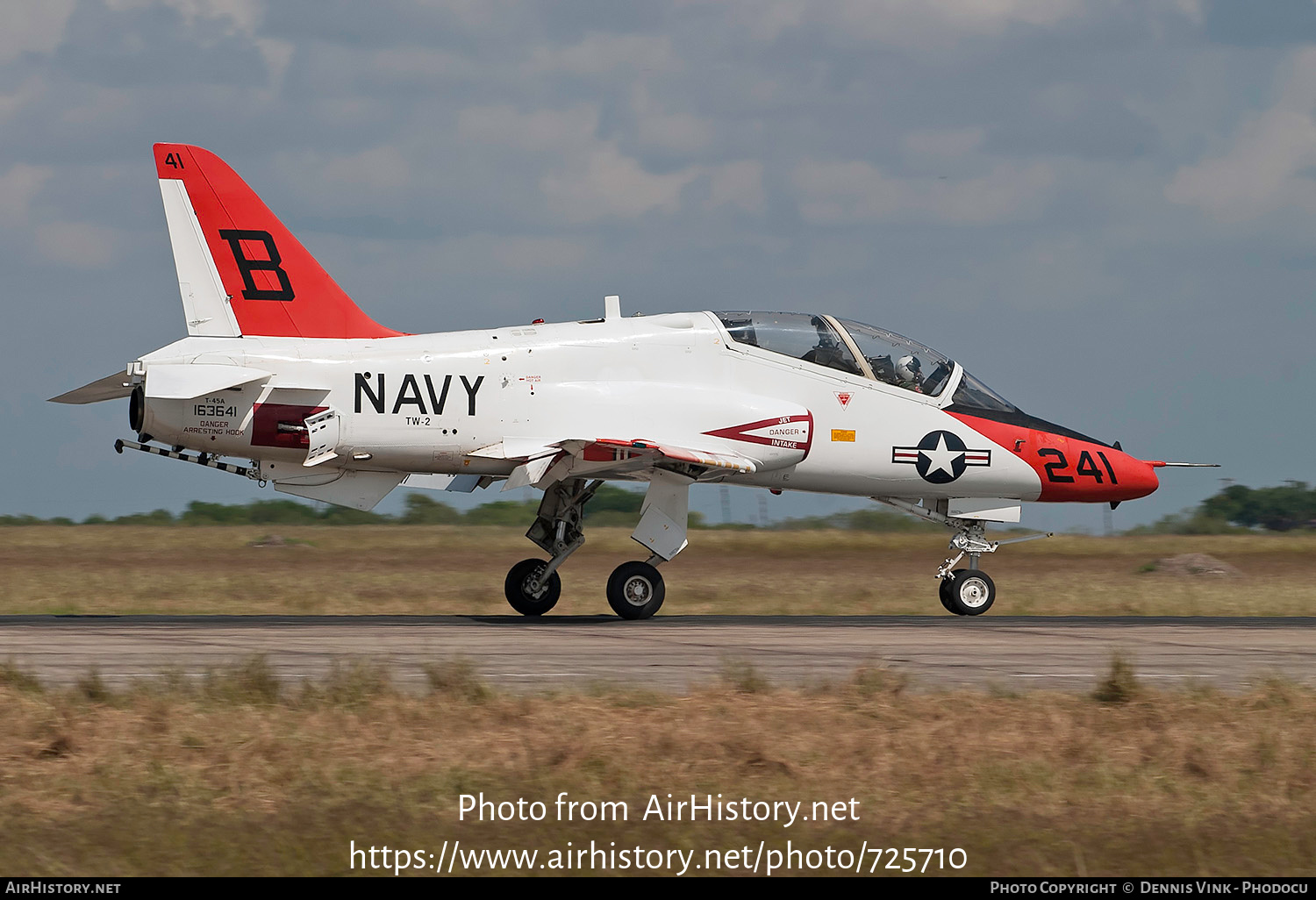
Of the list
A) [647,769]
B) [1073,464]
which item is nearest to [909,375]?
[1073,464]

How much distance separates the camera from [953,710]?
9930 millimetres

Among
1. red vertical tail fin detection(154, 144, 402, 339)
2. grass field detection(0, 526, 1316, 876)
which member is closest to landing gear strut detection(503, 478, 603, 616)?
red vertical tail fin detection(154, 144, 402, 339)

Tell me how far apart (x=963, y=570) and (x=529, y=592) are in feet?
18.9

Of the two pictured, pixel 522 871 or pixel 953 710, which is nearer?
pixel 522 871

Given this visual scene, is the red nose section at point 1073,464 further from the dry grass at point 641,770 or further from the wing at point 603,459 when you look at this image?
the dry grass at point 641,770

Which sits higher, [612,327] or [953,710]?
[612,327]

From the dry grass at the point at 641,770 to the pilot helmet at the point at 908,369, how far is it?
909cm

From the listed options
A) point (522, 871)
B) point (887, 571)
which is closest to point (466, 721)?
point (522, 871)

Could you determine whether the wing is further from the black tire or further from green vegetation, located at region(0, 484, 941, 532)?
green vegetation, located at region(0, 484, 941, 532)

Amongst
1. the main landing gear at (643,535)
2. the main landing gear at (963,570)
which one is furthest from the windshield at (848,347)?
the main landing gear at (643,535)

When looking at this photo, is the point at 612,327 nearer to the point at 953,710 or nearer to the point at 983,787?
the point at 953,710

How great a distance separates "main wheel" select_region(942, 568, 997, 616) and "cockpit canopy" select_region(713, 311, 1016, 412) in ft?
7.43

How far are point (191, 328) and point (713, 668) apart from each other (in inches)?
332

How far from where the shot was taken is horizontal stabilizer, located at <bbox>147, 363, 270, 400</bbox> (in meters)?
16.7
